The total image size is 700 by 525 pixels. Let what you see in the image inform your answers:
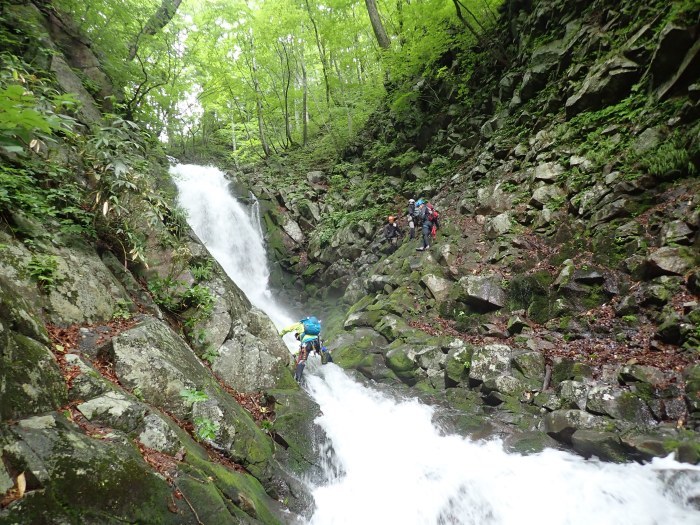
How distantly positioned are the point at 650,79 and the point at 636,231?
377 cm

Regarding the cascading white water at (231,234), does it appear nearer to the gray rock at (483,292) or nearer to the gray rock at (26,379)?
the gray rock at (483,292)

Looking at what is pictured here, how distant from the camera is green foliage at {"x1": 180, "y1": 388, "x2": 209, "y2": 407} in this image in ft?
15.0

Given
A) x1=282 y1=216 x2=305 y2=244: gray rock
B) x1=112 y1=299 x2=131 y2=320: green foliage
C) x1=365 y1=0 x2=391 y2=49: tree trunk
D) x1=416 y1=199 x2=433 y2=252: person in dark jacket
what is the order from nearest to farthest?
x1=112 y1=299 x2=131 y2=320: green foliage, x1=416 y1=199 x2=433 y2=252: person in dark jacket, x1=365 y1=0 x2=391 y2=49: tree trunk, x1=282 y1=216 x2=305 y2=244: gray rock

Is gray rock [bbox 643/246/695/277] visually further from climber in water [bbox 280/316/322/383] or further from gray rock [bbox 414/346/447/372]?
climber in water [bbox 280/316/322/383]

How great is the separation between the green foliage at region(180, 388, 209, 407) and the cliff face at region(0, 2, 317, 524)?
25 mm

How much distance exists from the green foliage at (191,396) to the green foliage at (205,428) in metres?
0.24

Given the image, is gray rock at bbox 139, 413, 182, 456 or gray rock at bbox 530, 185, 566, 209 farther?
gray rock at bbox 530, 185, 566, 209

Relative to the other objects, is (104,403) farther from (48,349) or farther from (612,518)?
(612,518)

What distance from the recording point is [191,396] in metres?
4.56

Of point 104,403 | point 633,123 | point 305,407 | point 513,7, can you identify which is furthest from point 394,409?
point 513,7

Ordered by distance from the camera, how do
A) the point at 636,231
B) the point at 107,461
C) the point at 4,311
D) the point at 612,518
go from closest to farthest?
the point at 107,461, the point at 4,311, the point at 612,518, the point at 636,231

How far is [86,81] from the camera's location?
948 centimetres

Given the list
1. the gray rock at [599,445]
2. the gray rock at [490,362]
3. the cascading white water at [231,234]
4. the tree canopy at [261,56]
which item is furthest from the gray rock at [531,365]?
the tree canopy at [261,56]

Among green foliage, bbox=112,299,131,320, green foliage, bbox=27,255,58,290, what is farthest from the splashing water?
green foliage, bbox=27,255,58,290
